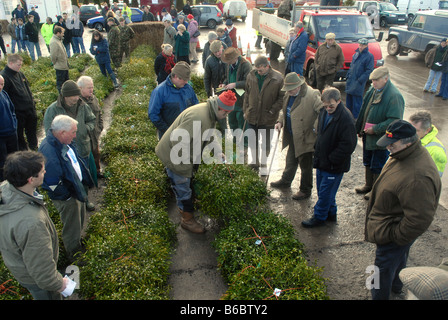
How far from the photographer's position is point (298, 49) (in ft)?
34.1

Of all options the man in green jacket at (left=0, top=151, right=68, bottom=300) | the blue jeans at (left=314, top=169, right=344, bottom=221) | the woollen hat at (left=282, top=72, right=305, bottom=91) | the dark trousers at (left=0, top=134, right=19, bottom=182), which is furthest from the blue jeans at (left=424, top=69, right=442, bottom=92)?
the man in green jacket at (left=0, top=151, right=68, bottom=300)

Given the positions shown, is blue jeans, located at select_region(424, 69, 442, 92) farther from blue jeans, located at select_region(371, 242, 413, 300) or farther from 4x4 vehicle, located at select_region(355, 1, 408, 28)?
4x4 vehicle, located at select_region(355, 1, 408, 28)

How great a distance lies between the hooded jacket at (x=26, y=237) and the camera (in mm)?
2607

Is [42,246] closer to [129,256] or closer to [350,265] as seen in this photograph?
[129,256]

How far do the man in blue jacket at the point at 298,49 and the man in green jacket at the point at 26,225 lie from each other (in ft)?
30.2

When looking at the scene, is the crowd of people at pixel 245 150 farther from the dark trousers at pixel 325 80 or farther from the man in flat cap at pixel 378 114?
the dark trousers at pixel 325 80

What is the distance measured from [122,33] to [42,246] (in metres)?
10.9

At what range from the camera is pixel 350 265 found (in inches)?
172

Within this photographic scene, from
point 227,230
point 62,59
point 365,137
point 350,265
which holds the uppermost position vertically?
point 62,59

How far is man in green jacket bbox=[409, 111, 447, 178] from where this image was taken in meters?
3.82

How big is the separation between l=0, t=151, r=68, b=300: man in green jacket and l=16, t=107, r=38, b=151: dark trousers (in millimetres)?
4349

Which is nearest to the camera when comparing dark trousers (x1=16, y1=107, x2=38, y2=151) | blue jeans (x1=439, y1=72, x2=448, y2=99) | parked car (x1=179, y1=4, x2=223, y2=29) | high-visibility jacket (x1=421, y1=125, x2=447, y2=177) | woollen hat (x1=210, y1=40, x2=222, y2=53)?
high-visibility jacket (x1=421, y1=125, x2=447, y2=177)

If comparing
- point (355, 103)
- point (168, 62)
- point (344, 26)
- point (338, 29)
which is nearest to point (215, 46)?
point (168, 62)

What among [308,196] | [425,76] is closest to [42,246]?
[308,196]
